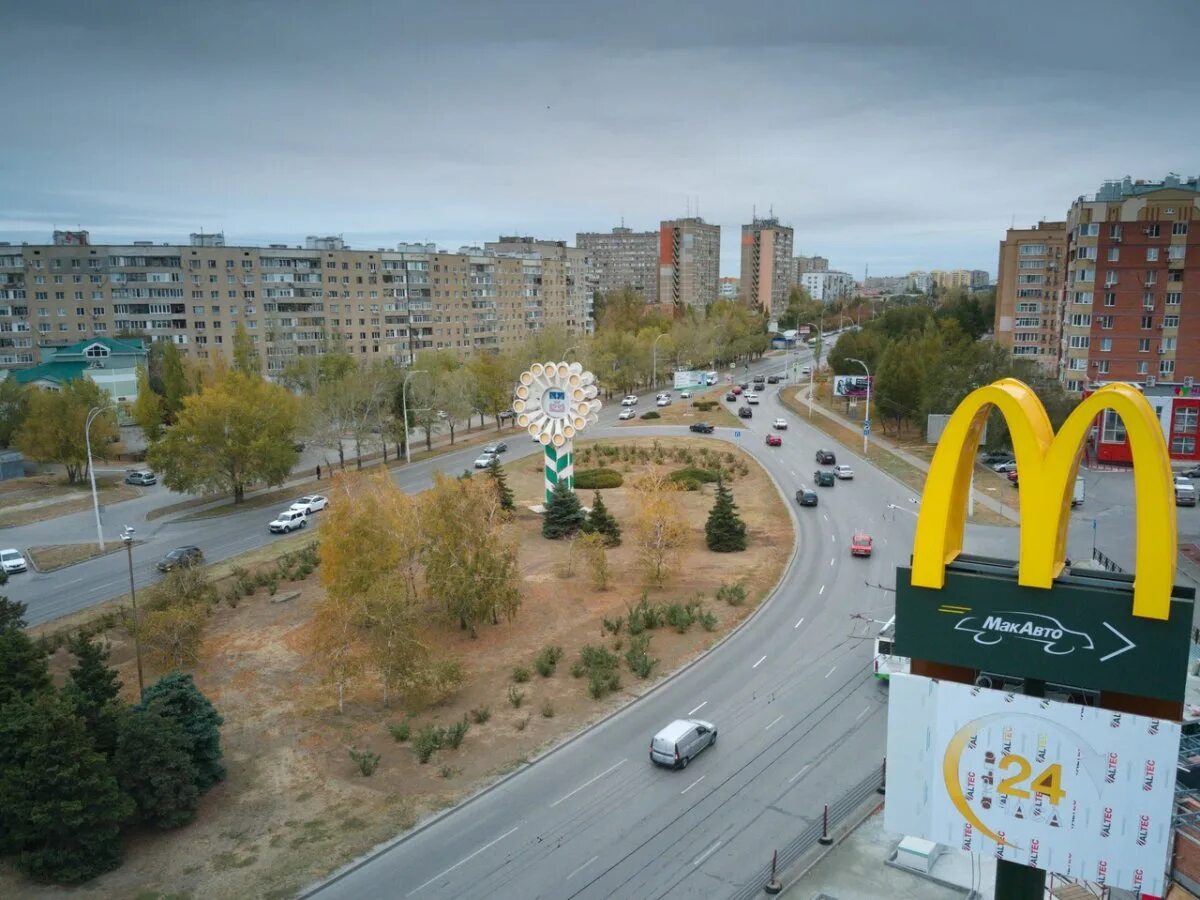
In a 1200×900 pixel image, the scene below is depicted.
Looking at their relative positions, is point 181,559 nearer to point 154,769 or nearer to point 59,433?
point 154,769

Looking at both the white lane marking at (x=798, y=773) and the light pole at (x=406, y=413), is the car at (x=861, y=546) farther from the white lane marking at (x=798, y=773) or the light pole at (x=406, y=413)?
the light pole at (x=406, y=413)

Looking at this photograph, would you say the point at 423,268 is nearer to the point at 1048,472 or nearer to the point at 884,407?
the point at 884,407

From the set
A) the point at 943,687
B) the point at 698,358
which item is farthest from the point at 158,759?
the point at 698,358

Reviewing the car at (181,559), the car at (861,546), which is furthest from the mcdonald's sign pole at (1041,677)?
the car at (181,559)

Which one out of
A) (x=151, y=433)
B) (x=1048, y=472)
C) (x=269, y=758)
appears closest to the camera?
(x=1048, y=472)

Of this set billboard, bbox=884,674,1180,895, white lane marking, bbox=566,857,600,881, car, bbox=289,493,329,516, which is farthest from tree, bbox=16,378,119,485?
billboard, bbox=884,674,1180,895

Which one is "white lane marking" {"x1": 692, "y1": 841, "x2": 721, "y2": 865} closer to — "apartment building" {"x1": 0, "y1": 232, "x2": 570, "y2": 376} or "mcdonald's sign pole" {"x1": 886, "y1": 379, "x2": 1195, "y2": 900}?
"mcdonald's sign pole" {"x1": 886, "y1": 379, "x2": 1195, "y2": 900}
